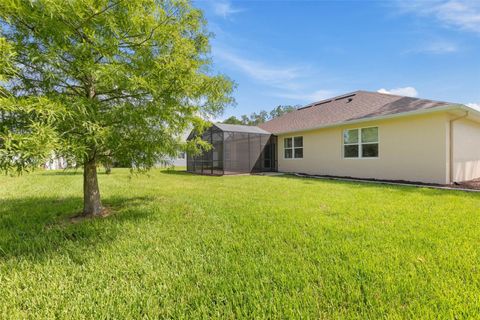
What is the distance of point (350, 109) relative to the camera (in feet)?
40.9

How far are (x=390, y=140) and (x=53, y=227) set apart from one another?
11409mm

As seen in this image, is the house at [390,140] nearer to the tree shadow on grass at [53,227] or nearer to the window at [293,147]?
the window at [293,147]

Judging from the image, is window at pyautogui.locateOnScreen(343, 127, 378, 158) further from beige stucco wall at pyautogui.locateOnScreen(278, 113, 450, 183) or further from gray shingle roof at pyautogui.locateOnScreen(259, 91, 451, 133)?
gray shingle roof at pyautogui.locateOnScreen(259, 91, 451, 133)

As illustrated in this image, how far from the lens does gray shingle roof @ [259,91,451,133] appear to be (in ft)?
31.9

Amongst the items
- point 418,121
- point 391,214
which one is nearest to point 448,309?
point 391,214

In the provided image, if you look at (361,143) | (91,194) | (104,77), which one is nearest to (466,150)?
(361,143)

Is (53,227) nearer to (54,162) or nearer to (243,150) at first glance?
(54,162)

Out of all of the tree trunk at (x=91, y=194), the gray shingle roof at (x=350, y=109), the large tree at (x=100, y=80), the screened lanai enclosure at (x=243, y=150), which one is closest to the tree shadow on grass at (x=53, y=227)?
Result: the tree trunk at (x=91, y=194)

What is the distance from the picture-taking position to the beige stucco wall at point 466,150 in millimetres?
8867

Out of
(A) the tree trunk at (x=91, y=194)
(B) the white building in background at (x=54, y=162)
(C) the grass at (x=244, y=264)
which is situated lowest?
(C) the grass at (x=244, y=264)

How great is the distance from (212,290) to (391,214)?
159 inches

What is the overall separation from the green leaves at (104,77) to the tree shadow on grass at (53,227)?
122cm

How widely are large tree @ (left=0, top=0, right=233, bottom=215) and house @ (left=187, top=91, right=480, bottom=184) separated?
8374mm

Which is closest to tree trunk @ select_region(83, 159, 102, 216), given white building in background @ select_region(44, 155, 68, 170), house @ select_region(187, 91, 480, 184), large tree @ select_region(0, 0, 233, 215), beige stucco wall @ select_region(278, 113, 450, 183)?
large tree @ select_region(0, 0, 233, 215)
